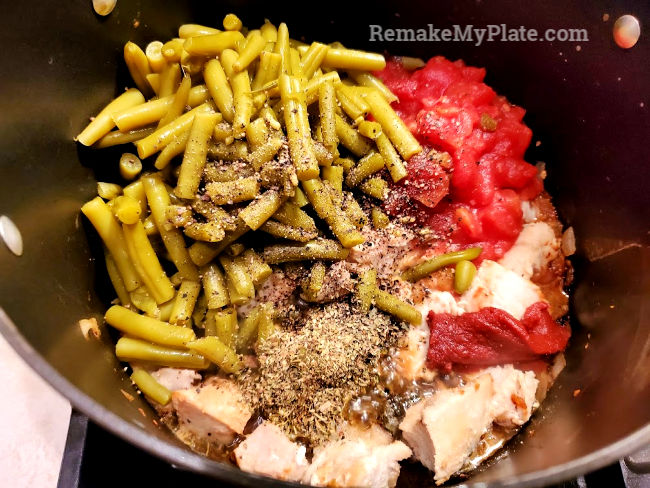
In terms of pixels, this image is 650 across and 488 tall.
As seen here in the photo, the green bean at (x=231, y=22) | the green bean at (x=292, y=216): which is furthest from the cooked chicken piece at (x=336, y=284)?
the green bean at (x=231, y=22)

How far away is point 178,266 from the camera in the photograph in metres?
2.49

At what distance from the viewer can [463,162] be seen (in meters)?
2.74

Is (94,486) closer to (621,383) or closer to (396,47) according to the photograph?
(621,383)

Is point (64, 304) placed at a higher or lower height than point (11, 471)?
higher

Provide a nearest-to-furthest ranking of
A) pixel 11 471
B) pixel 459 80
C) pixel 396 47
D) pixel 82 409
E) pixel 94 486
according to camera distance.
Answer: pixel 82 409, pixel 94 486, pixel 11 471, pixel 459 80, pixel 396 47

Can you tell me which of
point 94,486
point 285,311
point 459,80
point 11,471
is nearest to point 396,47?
point 459,80

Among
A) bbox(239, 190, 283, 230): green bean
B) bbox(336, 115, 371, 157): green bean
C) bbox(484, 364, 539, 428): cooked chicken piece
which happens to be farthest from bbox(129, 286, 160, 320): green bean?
bbox(484, 364, 539, 428): cooked chicken piece

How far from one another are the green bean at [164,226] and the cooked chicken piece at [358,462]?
1.01 metres

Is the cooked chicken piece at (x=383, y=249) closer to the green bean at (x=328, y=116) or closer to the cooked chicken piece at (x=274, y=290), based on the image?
the cooked chicken piece at (x=274, y=290)

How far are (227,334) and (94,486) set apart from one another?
2.58 ft

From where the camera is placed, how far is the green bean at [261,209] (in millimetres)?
2340

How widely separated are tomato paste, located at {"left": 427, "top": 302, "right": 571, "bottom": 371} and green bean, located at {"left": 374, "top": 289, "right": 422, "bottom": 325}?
9cm

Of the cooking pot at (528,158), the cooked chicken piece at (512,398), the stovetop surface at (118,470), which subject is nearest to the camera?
the cooking pot at (528,158)

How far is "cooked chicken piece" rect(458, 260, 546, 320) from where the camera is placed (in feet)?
8.70
